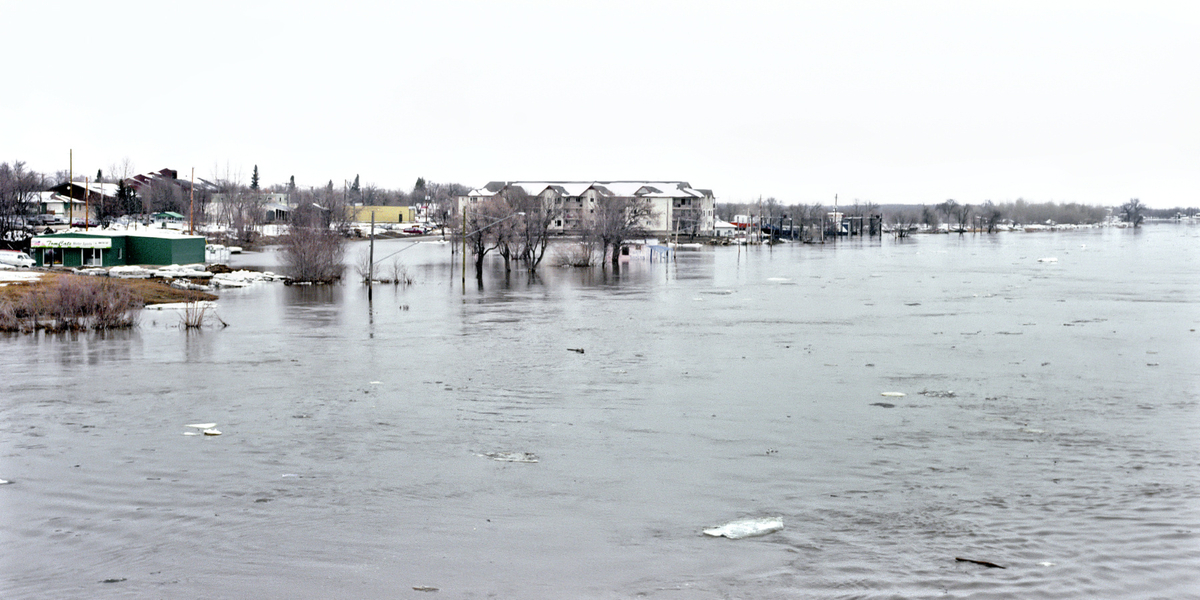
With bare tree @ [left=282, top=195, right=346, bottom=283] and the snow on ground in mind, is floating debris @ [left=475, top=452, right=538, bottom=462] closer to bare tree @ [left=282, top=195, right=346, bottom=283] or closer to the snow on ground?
the snow on ground

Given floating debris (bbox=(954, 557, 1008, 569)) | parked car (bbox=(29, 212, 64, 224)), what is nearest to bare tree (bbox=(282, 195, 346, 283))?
floating debris (bbox=(954, 557, 1008, 569))

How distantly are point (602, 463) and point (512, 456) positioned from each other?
1224 millimetres

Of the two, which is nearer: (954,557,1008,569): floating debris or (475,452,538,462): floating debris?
(954,557,1008,569): floating debris

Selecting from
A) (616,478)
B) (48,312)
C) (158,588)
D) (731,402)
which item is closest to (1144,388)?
(731,402)

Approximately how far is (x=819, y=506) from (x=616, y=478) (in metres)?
2.58

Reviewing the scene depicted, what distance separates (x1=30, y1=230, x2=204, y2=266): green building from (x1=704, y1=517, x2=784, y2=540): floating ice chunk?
49379 millimetres

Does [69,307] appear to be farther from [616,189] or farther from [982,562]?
[616,189]

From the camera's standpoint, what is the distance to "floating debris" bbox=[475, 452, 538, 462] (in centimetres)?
1370

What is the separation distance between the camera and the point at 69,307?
30.1 metres

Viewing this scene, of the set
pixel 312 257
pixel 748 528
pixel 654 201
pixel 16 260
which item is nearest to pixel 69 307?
pixel 312 257

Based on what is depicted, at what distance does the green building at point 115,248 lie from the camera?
171ft

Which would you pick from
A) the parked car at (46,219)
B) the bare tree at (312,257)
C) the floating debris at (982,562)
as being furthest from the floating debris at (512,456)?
the parked car at (46,219)

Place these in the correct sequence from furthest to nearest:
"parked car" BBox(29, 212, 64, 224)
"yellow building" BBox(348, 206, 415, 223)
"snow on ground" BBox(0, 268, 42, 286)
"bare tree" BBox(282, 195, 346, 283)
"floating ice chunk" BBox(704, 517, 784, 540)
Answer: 1. "yellow building" BBox(348, 206, 415, 223)
2. "parked car" BBox(29, 212, 64, 224)
3. "bare tree" BBox(282, 195, 346, 283)
4. "snow on ground" BBox(0, 268, 42, 286)
5. "floating ice chunk" BBox(704, 517, 784, 540)

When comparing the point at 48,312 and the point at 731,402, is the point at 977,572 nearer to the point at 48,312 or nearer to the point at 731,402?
the point at 731,402
